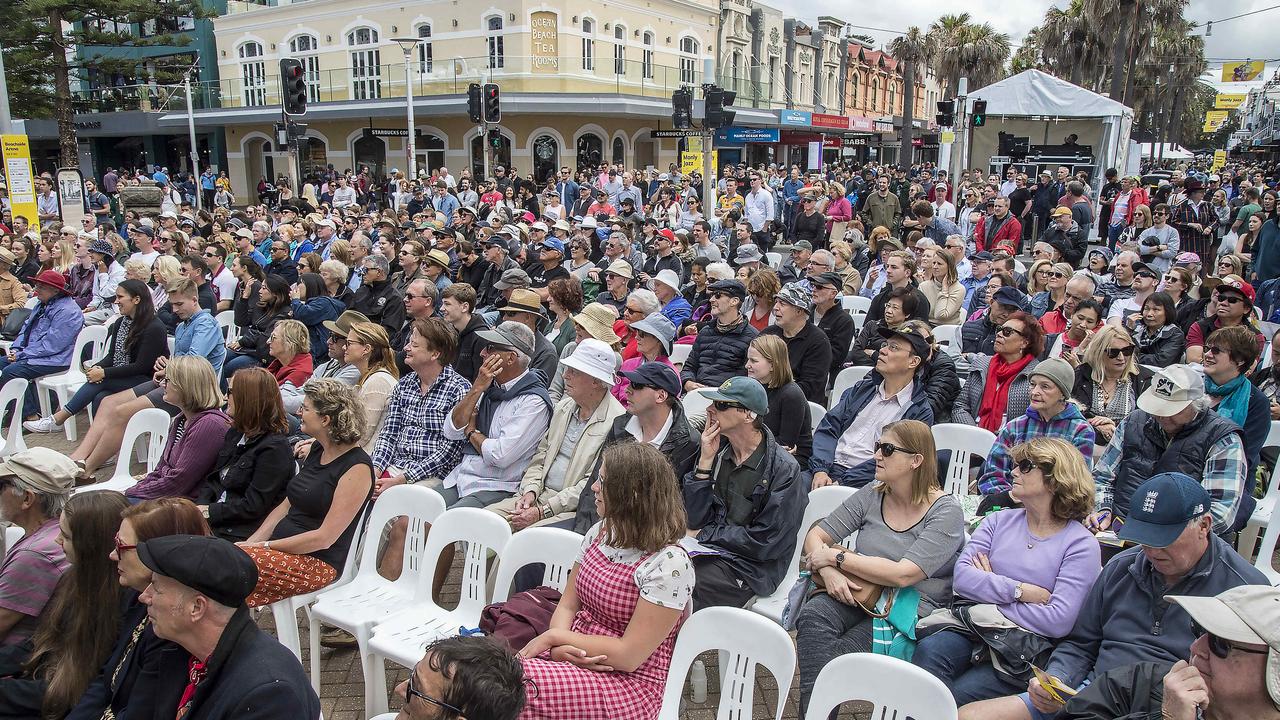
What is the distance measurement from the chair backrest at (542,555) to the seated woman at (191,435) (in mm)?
2010

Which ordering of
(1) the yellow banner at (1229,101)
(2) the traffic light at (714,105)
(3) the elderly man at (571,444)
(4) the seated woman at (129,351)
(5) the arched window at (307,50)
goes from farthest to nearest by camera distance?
1. (1) the yellow banner at (1229,101)
2. (5) the arched window at (307,50)
3. (2) the traffic light at (714,105)
4. (4) the seated woman at (129,351)
5. (3) the elderly man at (571,444)

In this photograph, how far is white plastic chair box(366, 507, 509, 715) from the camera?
11.2 feet

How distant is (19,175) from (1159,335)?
42.8ft

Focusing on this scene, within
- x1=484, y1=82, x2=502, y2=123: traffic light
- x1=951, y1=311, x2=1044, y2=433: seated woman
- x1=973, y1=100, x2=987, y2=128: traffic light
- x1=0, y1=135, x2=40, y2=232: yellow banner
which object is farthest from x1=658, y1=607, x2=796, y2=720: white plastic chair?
x1=973, y1=100, x2=987, y2=128: traffic light

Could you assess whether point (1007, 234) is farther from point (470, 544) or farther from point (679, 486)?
point (470, 544)

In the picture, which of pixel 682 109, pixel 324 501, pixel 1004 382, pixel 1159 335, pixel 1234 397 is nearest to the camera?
pixel 324 501

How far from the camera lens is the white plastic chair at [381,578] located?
12.0 ft

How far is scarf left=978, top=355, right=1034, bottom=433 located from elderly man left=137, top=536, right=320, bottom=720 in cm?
402

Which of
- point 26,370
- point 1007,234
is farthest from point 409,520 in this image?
point 1007,234

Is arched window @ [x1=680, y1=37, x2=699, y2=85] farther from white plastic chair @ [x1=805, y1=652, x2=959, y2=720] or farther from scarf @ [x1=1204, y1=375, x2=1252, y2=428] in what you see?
white plastic chair @ [x1=805, y1=652, x2=959, y2=720]

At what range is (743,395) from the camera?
11.7 ft

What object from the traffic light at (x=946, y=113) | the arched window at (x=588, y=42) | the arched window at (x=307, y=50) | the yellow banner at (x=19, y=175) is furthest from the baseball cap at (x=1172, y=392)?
the arched window at (x=307, y=50)

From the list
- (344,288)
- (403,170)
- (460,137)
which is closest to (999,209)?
(344,288)

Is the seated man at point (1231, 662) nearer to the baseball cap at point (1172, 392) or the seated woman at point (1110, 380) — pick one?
the baseball cap at point (1172, 392)
